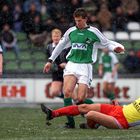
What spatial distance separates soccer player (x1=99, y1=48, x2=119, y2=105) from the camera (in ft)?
81.2

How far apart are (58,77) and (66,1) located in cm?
953

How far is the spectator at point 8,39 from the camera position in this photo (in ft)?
83.8

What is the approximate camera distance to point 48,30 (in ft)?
85.6

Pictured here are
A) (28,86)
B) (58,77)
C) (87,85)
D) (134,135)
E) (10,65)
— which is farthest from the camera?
(10,65)

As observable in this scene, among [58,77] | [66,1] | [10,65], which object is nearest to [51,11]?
[66,1]

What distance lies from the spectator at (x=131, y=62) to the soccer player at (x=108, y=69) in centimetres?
62

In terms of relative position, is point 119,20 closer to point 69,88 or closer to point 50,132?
point 69,88

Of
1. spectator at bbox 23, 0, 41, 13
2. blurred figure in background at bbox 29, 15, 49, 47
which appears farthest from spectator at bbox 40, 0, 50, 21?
blurred figure in background at bbox 29, 15, 49, 47

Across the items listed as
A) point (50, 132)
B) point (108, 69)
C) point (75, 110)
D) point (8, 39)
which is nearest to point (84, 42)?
point (75, 110)

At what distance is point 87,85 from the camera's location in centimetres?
1435

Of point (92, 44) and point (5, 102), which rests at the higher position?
point (92, 44)

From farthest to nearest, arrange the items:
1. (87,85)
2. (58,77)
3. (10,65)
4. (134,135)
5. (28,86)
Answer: (10,65) < (28,86) < (58,77) < (87,85) < (134,135)

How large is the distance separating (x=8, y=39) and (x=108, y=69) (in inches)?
140

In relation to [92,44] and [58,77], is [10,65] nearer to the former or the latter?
[58,77]
